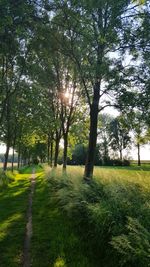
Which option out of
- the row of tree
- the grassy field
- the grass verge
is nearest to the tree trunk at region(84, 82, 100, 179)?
the row of tree

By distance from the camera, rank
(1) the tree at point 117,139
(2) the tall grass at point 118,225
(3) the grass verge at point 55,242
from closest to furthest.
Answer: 1. (2) the tall grass at point 118,225
2. (3) the grass verge at point 55,242
3. (1) the tree at point 117,139

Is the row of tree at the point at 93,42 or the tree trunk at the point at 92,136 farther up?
the row of tree at the point at 93,42

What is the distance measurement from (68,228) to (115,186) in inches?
92.1

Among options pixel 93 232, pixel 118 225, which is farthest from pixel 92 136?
pixel 118 225

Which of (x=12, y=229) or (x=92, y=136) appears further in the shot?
(x=92, y=136)

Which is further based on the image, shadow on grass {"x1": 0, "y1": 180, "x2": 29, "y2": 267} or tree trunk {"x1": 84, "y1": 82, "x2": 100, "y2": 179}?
tree trunk {"x1": 84, "y1": 82, "x2": 100, "y2": 179}

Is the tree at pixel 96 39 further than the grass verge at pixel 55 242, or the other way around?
the tree at pixel 96 39

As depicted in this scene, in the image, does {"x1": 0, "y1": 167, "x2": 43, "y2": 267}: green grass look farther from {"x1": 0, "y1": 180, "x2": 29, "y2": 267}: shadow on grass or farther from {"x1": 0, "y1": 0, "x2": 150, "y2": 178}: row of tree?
{"x1": 0, "y1": 0, "x2": 150, "y2": 178}: row of tree

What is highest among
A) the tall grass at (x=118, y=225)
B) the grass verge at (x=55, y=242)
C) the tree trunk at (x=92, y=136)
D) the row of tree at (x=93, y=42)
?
the row of tree at (x=93, y=42)

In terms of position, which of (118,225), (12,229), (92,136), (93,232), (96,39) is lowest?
(12,229)

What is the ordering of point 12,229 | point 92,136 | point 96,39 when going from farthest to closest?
point 92,136 < point 96,39 < point 12,229

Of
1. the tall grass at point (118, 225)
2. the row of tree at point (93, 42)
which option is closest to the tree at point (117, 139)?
the row of tree at point (93, 42)

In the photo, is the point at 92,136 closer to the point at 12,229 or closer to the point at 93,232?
the point at 12,229

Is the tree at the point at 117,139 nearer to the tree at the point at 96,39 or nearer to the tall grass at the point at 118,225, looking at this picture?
the tree at the point at 96,39
